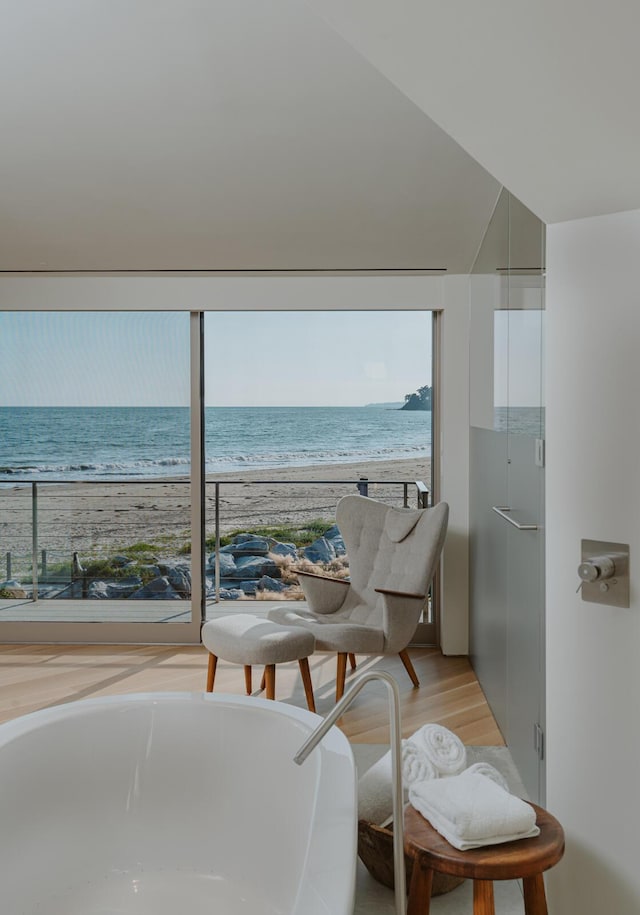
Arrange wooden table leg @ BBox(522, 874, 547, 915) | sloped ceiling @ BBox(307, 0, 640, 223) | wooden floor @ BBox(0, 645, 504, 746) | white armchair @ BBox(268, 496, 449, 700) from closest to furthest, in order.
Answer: sloped ceiling @ BBox(307, 0, 640, 223), wooden table leg @ BBox(522, 874, 547, 915), wooden floor @ BBox(0, 645, 504, 746), white armchair @ BBox(268, 496, 449, 700)

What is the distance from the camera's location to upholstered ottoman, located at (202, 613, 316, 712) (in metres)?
3.41

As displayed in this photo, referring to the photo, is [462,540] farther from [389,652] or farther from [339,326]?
[339,326]

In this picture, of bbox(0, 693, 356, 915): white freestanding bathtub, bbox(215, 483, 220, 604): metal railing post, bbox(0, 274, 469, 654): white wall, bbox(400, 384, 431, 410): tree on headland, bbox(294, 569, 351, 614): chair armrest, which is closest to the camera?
bbox(0, 693, 356, 915): white freestanding bathtub

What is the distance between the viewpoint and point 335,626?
145 inches

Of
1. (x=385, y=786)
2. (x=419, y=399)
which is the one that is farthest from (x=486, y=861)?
(x=419, y=399)

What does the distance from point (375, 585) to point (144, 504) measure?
5.27 ft

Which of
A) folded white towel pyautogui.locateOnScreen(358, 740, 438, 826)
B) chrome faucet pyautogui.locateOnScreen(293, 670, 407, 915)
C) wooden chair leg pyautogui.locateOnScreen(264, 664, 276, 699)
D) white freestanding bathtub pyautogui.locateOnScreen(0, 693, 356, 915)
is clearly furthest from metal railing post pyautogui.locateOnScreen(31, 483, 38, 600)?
chrome faucet pyautogui.locateOnScreen(293, 670, 407, 915)

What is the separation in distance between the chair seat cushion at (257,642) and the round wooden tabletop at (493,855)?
1.74m

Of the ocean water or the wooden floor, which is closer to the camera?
the wooden floor

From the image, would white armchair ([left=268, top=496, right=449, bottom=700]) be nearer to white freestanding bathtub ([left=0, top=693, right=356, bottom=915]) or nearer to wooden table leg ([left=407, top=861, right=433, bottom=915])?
white freestanding bathtub ([left=0, top=693, right=356, bottom=915])

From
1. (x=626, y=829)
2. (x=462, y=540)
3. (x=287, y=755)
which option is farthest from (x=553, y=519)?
(x=462, y=540)

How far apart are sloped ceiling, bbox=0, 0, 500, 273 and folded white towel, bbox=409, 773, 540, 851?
1.94 m

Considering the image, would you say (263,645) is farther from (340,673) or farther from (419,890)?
(419,890)

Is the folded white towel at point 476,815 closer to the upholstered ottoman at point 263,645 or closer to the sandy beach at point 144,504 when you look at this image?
the upholstered ottoman at point 263,645
